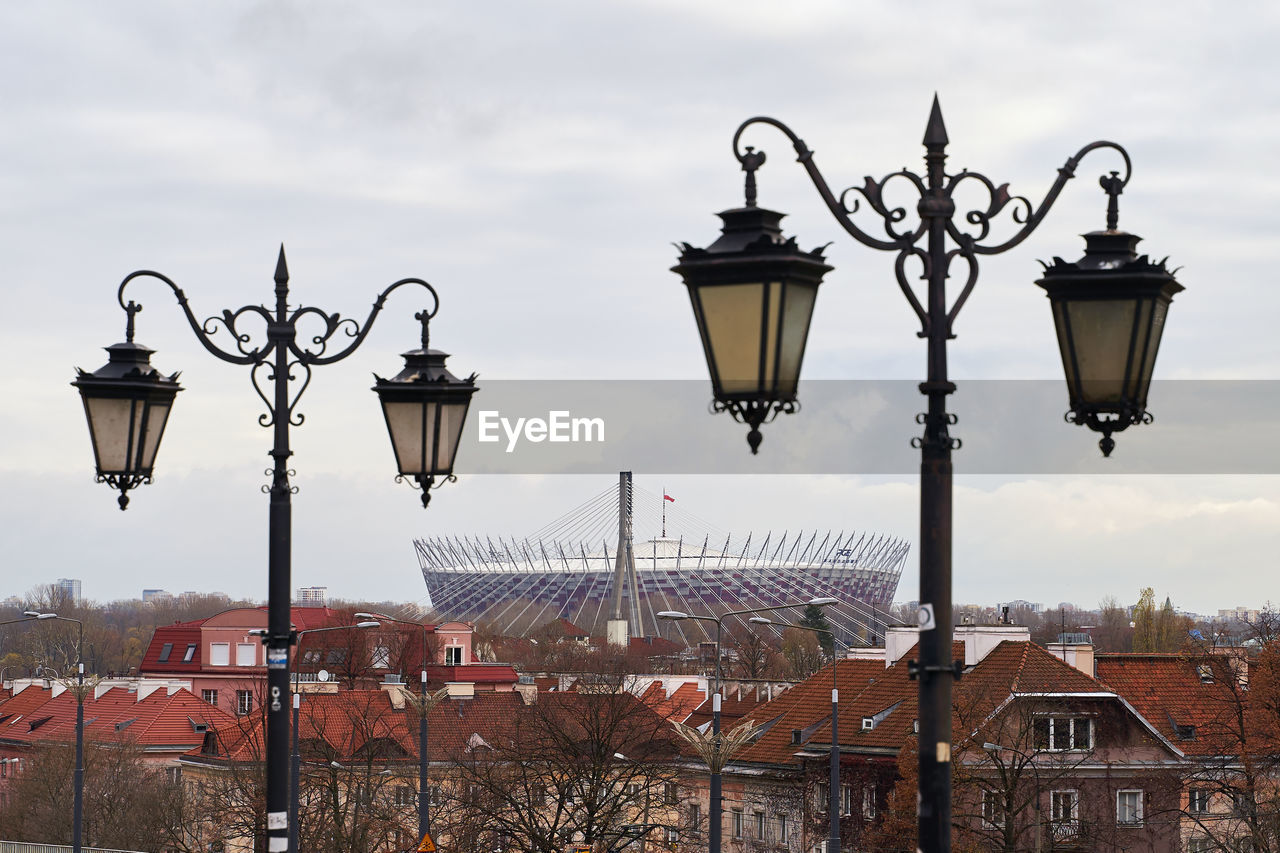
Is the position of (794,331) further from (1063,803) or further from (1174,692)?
(1174,692)

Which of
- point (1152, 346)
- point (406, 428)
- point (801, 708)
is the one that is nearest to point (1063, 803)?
point (801, 708)

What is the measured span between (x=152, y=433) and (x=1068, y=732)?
4208cm

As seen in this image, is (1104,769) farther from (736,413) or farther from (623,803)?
(736,413)

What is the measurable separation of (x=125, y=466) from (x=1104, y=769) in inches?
1673

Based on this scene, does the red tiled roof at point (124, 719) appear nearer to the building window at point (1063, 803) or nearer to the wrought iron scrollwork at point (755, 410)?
the building window at point (1063, 803)

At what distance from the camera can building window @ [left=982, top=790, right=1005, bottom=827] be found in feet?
137

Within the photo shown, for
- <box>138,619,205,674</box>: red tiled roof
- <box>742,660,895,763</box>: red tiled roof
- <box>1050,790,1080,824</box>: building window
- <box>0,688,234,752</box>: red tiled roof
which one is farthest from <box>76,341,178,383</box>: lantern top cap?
<box>138,619,205,674</box>: red tiled roof

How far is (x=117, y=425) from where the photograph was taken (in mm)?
10461

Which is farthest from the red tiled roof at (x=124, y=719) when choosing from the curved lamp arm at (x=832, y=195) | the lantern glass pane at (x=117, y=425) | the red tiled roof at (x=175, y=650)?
the curved lamp arm at (x=832, y=195)

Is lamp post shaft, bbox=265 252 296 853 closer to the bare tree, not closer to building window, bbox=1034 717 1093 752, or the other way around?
the bare tree

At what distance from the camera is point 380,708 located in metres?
67.7

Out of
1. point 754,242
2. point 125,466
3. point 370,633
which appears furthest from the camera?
point 370,633

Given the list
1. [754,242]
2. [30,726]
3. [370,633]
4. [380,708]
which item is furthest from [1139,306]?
[370,633]

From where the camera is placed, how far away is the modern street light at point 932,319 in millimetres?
6316
